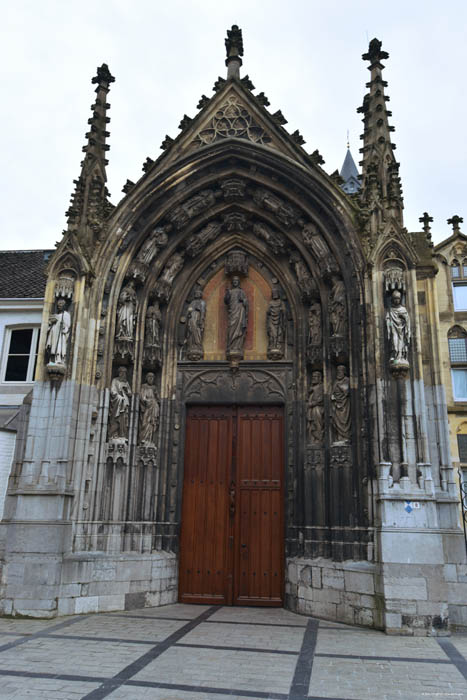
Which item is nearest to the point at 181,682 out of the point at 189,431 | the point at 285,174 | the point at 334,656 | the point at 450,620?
the point at 334,656

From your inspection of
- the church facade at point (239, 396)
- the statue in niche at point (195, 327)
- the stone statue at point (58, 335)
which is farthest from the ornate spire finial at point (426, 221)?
the stone statue at point (58, 335)

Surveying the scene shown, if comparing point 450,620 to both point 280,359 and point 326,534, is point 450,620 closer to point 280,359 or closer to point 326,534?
point 326,534

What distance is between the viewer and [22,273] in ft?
50.6

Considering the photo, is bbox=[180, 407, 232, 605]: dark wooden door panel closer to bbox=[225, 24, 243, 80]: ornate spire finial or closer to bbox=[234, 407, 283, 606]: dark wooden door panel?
bbox=[234, 407, 283, 606]: dark wooden door panel

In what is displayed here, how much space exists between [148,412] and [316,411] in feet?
10.1

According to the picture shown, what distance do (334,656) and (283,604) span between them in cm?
368

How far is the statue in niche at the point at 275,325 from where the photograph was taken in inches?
449

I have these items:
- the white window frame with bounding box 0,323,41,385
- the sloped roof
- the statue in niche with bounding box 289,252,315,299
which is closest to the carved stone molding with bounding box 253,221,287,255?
the statue in niche with bounding box 289,252,315,299

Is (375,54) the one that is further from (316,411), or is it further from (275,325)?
(316,411)

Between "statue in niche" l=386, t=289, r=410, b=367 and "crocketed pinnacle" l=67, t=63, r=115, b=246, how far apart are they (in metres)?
5.46

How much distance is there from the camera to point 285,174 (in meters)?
11.2

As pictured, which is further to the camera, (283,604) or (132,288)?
(132,288)

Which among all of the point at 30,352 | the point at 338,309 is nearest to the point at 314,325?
the point at 338,309

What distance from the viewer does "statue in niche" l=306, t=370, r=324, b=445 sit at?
10.6m
